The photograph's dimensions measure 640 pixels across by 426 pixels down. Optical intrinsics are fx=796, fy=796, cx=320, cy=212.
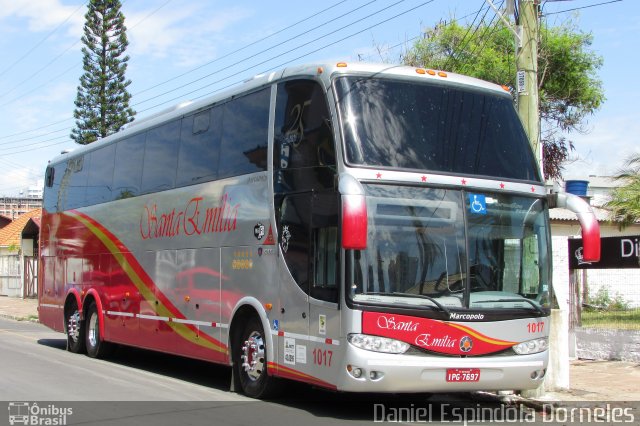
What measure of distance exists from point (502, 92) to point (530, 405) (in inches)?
161

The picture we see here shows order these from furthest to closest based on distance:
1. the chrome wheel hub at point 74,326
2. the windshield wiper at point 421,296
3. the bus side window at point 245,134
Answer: the chrome wheel hub at point 74,326 < the bus side window at point 245,134 < the windshield wiper at point 421,296

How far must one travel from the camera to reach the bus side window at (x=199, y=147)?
38.9ft

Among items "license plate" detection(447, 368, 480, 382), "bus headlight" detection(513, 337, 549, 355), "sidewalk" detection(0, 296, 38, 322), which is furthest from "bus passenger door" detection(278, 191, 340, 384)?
"sidewalk" detection(0, 296, 38, 322)

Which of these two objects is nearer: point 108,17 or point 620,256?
point 620,256

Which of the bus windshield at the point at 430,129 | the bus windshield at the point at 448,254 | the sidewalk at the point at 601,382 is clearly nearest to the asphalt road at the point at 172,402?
the sidewalk at the point at 601,382

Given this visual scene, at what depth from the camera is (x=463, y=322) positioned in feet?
28.6

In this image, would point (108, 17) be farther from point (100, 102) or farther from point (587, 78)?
point (587, 78)

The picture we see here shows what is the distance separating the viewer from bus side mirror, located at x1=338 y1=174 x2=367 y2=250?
7.76m

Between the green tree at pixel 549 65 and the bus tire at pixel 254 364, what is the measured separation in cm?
2087

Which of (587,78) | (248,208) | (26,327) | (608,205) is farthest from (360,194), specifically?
(587,78)

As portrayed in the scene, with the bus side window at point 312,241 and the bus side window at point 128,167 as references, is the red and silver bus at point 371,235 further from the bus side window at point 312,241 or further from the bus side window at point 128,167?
the bus side window at point 128,167

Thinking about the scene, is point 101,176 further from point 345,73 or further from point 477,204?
point 477,204

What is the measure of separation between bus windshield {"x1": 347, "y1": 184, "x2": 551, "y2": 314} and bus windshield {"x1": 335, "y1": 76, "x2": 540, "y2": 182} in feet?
1.25

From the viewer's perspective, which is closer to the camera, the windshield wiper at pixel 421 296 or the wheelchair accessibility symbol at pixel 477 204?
the windshield wiper at pixel 421 296
